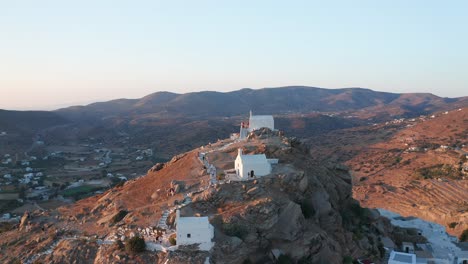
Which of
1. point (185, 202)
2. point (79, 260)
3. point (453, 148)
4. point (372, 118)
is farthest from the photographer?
point (372, 118)

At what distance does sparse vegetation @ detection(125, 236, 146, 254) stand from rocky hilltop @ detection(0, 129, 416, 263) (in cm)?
27

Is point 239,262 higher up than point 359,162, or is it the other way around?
point 239,262

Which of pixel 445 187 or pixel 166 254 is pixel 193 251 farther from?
pixel 445 187

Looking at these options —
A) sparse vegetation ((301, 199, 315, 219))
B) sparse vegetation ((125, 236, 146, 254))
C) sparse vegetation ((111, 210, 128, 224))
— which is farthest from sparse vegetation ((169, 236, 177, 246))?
sparse vegetation ((301, 199, 315, 219))

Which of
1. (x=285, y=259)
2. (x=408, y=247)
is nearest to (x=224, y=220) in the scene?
(x=285, y=259)

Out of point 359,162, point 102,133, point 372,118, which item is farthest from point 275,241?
point 372,118

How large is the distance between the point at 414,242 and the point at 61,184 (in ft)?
176

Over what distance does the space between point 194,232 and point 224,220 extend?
8.64 feet

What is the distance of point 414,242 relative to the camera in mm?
35188

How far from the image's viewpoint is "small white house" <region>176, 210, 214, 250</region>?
22734mm

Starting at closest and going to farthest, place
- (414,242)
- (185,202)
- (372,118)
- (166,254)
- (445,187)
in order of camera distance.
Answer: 1. (166,254)
2. (185,202)
3. (414,242)
4. (445,187)
5. (372,118)

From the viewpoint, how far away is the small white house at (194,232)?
22.7 metres

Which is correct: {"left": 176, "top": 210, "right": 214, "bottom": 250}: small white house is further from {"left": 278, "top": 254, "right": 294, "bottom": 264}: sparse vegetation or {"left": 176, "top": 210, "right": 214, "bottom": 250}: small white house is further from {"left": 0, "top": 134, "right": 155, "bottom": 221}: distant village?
{"left": 0, "top": 134, "right": 155, "bottom": 221}: distant village

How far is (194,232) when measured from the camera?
896 inches
